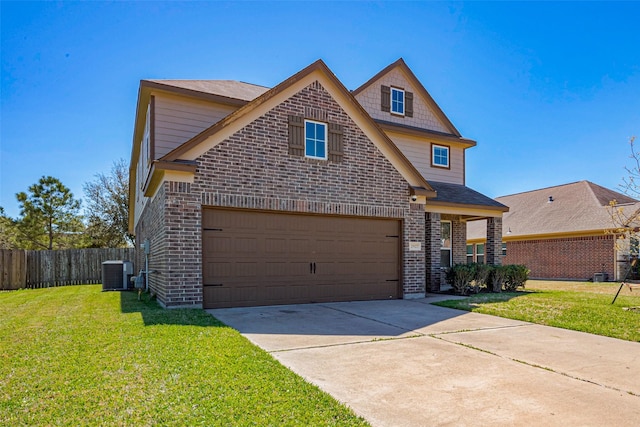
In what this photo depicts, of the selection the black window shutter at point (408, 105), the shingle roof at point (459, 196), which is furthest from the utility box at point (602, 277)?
the black window shutter at point (408, 105)

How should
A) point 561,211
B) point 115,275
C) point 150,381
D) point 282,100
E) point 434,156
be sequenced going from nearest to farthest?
point 150,381
point 282,100
point 115,275
point 434,156
point 561,211

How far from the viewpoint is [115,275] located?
1583cm

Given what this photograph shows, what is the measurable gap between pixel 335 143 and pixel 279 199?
221cm

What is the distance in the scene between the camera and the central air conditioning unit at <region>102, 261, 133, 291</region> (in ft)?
51.4

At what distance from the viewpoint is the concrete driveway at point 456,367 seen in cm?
376

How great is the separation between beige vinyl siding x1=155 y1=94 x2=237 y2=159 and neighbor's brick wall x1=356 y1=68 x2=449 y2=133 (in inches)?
223

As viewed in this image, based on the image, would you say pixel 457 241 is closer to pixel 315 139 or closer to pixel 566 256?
pixel 315 139

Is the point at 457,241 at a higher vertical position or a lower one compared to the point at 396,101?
lower

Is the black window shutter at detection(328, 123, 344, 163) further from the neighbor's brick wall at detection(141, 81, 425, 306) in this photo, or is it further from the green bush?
the green bush

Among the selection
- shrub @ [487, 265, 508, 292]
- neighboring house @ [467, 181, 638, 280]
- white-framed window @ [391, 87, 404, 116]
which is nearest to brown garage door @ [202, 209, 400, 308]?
shrub @ [487, 265, 508, 292]

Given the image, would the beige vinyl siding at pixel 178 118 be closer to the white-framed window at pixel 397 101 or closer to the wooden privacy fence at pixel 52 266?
the white-framed window at pixel 397 101

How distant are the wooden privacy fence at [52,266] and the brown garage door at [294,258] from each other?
13380mm

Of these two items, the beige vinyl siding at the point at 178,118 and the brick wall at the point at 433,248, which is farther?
the brick wall at the point at 433,248

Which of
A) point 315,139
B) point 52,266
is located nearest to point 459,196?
point 315,139
